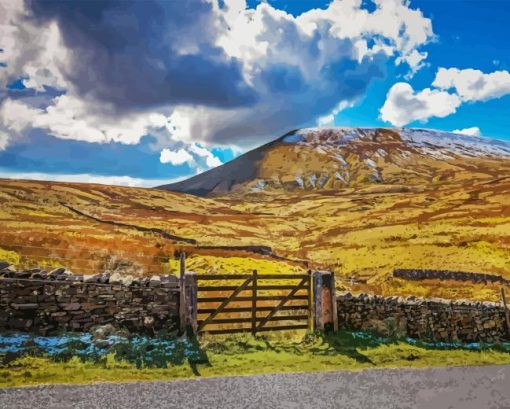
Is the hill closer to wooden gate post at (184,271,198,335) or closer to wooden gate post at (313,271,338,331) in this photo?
wooden gate post at (184,271,198,335)

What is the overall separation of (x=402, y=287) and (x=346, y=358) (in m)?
22.8

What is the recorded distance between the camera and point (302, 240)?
2926 inches

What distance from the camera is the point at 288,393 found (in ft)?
32.2

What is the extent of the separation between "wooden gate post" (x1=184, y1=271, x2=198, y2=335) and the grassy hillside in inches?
336

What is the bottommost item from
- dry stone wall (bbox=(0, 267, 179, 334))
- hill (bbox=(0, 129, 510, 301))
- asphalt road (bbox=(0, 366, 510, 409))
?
asphalt road (bbox=(0, 366, 510, 409))

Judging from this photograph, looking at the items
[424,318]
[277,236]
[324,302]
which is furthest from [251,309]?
[277,236]

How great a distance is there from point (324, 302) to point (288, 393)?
6821 millimetres

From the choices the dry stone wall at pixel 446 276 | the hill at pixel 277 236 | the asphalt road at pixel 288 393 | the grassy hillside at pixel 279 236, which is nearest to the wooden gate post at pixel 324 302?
the asphalt road at pixel 288 393

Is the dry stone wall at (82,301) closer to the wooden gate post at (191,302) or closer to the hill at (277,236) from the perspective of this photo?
the wooden gate post at (191,302)

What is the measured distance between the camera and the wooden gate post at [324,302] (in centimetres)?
1619

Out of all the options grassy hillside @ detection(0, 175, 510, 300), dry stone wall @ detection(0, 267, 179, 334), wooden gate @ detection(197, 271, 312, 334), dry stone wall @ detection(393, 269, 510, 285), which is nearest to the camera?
dry stone wall @ detection(0, 267, 179, 334)

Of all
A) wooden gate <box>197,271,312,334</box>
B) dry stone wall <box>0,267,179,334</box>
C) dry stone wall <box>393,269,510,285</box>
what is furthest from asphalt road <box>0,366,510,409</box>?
dry stone wall <box>393,269,510,285</box>

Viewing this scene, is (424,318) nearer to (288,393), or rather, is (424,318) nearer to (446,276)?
(288,393)

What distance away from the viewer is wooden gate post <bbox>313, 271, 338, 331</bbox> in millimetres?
16188
